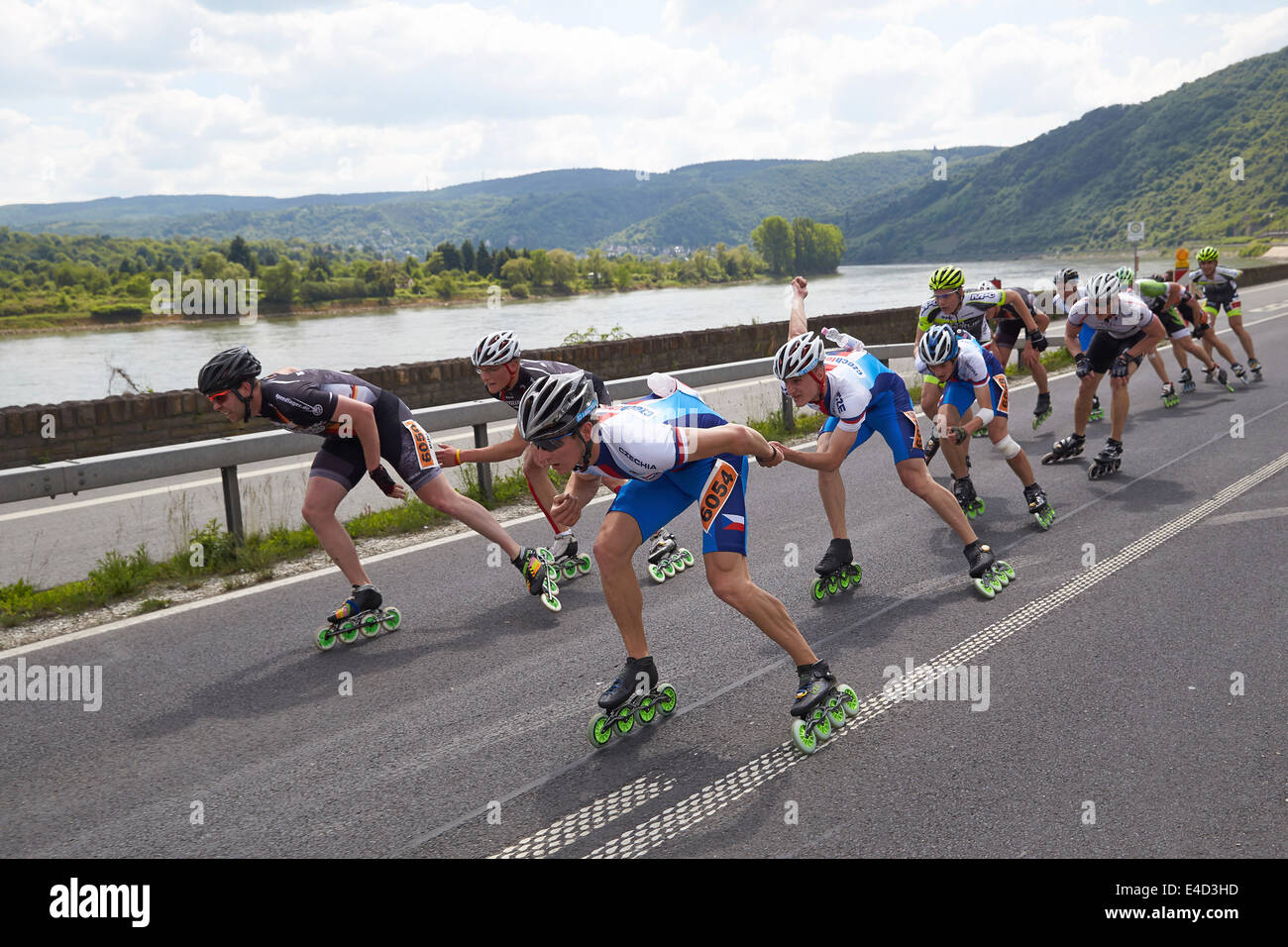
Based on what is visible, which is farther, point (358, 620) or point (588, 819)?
point (358, 620)

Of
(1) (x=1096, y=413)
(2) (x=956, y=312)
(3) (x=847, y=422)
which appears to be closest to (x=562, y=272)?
(1) (x=1096, y=413)

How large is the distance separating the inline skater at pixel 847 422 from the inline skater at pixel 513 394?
1.35m

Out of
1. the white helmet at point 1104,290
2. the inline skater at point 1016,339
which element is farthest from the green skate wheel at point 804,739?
the inline skater at point 1016,339

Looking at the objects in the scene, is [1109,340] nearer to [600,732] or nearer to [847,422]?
[847,422]

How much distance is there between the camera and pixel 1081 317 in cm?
1128

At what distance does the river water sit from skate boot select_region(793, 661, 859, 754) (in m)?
27.7

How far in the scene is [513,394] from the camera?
717cm

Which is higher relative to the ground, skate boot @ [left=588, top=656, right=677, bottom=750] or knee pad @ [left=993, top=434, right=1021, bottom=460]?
knee pad @ [left=993, top=434, right=1021, bottom=460]

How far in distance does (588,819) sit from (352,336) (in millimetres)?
54658

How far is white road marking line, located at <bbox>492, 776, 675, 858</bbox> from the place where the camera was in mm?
3807

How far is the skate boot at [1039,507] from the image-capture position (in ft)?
27.1

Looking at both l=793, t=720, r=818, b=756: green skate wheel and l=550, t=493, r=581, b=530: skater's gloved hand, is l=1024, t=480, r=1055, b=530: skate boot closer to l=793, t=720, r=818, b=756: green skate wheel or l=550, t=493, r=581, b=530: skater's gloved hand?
l=793, t=720, r=818, b=756: green skate wheel

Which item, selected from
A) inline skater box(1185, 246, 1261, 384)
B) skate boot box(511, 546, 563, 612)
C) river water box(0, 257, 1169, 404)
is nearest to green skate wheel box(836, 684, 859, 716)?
skate boot box(511, 546, 563, 612)

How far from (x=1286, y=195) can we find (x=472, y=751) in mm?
172698
